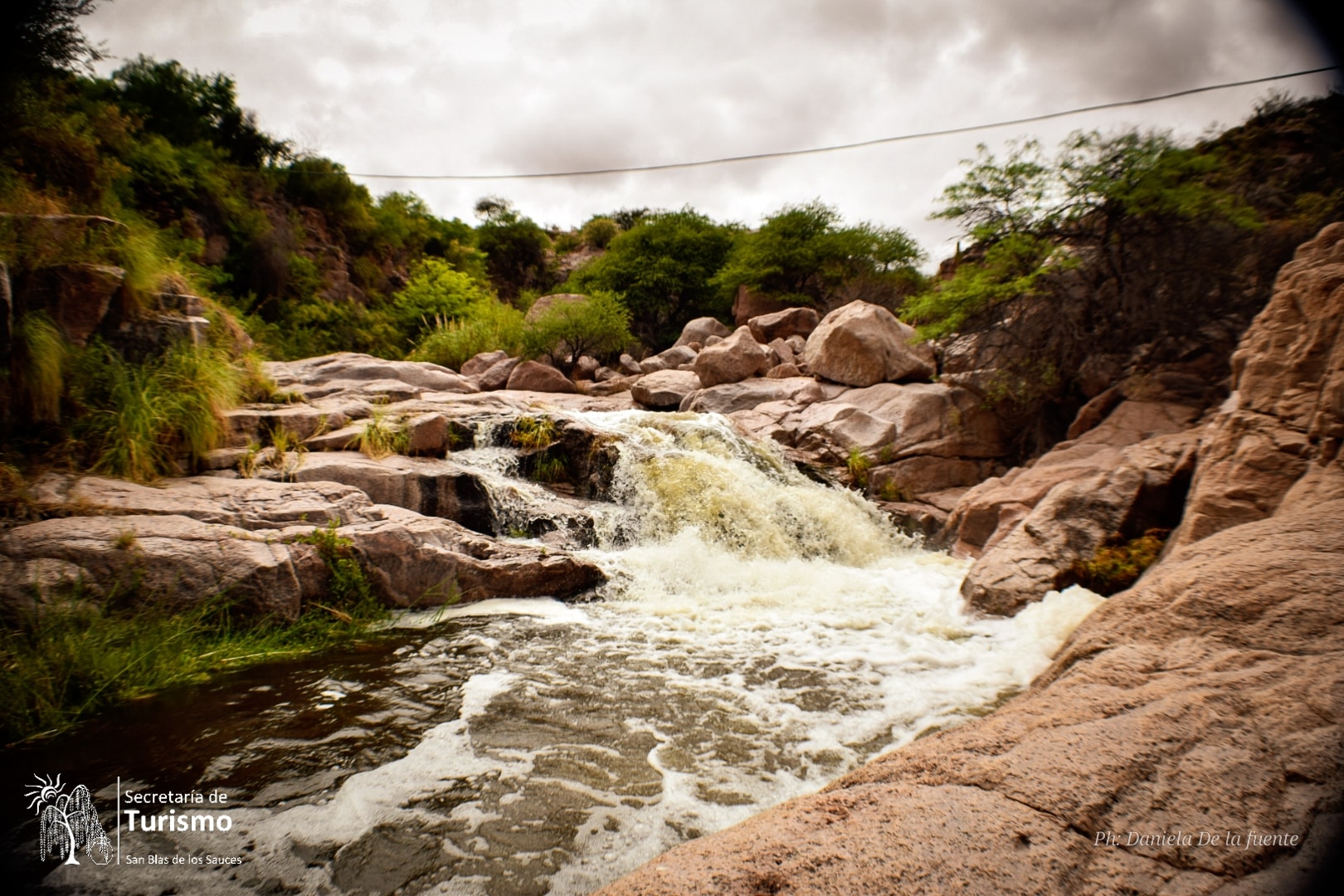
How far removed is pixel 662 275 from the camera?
21.7m

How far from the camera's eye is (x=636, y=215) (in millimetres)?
34125

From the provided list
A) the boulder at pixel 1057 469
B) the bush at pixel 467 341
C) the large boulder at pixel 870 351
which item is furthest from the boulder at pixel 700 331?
the boulder at pixel 1057 469

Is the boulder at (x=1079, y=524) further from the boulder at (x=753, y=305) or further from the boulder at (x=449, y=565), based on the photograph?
the boulder at (x=753, y=305)

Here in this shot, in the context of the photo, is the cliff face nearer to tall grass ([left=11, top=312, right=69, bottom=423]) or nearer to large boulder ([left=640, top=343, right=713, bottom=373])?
tall grass ([left=11, top=312, right=69, bottom=423])

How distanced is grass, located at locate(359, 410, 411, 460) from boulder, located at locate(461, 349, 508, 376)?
7.58 meters

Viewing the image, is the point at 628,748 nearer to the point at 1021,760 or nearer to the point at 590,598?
the point at 1021,760

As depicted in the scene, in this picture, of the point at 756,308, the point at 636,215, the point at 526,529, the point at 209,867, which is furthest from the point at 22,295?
the point at 636,215

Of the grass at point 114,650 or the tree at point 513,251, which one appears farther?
the tree at point 513,251

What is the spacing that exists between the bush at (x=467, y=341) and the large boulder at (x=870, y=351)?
336 inches

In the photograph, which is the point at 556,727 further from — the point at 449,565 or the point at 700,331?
the point at 700,331

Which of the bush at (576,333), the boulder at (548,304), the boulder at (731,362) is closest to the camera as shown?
the boulder at (731,362)

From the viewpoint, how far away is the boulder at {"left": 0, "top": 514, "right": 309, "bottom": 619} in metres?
3.52

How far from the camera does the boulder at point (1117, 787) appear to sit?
1169 mm

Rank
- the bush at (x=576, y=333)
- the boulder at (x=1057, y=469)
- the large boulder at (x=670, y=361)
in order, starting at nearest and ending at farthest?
the boulder at (x=1057, y=469)
the bush at (x=576, y=333)
the large boulder at (x=670, y=361)
